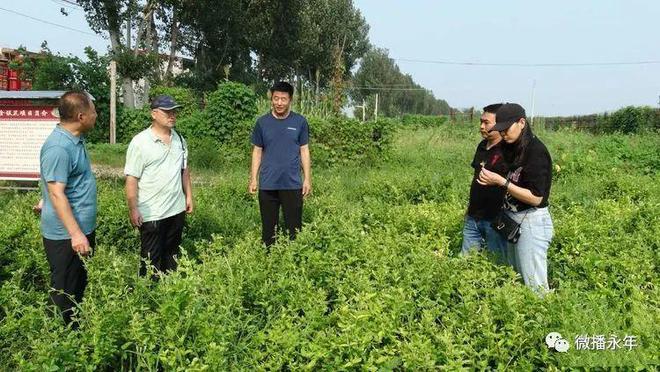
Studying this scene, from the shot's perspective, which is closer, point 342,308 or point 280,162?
point 342,308

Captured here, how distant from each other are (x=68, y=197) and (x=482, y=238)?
3078 millimetres

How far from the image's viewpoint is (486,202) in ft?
13.3

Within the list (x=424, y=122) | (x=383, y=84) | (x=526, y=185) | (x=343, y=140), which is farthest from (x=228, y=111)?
(x=383, y=84)

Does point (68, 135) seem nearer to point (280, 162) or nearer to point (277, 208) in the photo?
point (280, 162)

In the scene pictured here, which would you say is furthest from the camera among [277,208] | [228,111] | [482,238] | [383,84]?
[383,84]

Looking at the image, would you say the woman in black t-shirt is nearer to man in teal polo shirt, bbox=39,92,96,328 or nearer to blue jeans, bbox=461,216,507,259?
blue jeans, bbox=461,216,507,259

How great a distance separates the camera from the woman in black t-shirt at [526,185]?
134 inches

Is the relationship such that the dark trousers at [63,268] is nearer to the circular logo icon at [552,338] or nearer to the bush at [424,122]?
the circular logo icon at [552,338]

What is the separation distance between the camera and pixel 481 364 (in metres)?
2.42

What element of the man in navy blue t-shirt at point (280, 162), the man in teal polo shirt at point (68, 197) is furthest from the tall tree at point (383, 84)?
the man in teal polo shirt at point (68, 197)

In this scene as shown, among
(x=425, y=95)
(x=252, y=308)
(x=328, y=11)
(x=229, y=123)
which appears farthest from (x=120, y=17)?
(x=425, y=95)

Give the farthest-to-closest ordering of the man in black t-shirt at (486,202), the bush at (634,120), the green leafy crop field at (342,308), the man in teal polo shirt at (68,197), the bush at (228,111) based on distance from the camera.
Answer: the bush at (634,120)
the bush at (228,111)
the man in black t-shirt at (486,202)
the man in teal polo shirt at (68,197)
the green leafy crop field at (342,308)

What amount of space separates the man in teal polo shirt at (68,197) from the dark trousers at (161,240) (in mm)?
596

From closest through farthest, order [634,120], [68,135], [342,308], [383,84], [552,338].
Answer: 1. [552,338]
2. [342,308]
3. [68,135]
4. [634,120]
5. [383,84]
